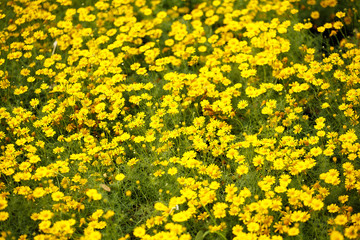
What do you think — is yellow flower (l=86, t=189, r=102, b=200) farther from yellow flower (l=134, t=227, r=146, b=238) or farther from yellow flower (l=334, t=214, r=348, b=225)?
yellow flower (l=334, t=214, r=348, b=225)

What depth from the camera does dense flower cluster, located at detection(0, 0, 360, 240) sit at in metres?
3.05

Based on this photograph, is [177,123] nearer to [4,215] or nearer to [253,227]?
[253,227]

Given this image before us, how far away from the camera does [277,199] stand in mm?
3061

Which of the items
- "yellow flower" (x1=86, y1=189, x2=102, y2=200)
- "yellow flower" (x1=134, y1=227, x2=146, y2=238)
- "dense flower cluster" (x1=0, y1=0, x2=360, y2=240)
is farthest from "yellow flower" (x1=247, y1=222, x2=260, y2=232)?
"yellow flower" (x1=86, y1=189, x2=102, y2=200)

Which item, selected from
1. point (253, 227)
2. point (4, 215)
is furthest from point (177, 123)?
point (4, 215)

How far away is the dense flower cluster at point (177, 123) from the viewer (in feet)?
10.0

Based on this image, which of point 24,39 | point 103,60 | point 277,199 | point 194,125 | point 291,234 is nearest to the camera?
point 291,234

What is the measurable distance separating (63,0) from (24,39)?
679 mm

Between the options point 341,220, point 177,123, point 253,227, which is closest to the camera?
point 341,220

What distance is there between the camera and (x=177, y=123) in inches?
158

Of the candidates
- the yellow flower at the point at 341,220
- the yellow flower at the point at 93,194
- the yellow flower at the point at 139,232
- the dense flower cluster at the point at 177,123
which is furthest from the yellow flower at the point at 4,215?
the yellow flower at the point at 341,220

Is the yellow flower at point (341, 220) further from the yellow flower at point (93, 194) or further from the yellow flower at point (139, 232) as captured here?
the yellow flower at point (93, 194)

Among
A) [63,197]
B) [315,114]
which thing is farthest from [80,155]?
[315,114]

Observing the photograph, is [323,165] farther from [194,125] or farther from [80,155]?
[80,155]
